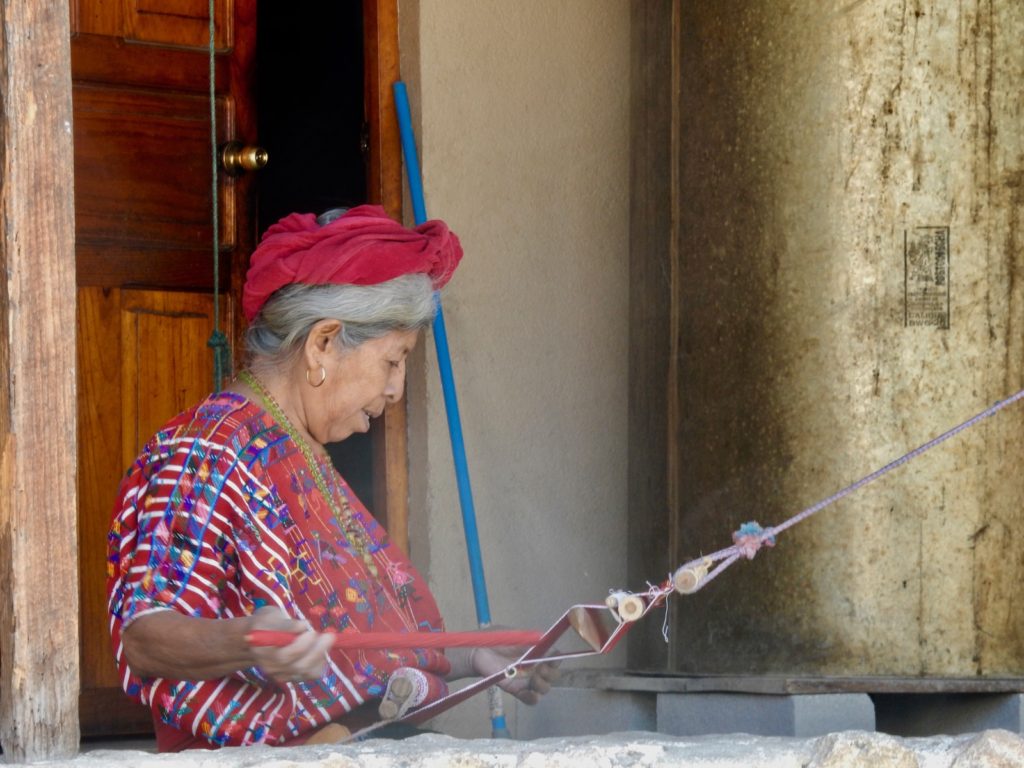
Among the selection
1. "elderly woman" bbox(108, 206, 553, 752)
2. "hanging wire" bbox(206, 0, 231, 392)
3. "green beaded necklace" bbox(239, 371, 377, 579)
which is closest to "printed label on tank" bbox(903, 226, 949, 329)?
"elderly woman" bbox(108, 206, 553, 752)

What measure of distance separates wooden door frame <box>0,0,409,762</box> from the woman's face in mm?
722

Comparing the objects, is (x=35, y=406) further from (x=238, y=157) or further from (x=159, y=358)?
(x=238, y=157)

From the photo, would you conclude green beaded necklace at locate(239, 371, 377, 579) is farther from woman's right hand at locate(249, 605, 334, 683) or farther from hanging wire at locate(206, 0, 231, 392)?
hanging wire at locate(206, 0, 231, 392)

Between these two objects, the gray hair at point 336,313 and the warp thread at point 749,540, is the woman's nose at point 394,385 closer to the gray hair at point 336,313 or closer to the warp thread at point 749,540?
the gray hair at point 336,313

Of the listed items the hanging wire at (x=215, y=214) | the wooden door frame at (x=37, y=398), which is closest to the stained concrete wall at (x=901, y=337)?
the hanging wire at (x=215, y=214)

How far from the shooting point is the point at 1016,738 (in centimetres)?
216

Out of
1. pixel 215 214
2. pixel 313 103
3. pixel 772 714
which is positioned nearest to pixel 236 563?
pixel 772 714

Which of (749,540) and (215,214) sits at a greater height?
(215,214)

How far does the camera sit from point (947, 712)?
3422mm

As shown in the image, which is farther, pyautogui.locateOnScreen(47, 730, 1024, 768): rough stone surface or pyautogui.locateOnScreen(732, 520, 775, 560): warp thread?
pyautogui.locateOnScreen(732, 520, 775, 560): warp thread

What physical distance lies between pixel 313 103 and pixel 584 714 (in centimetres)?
211

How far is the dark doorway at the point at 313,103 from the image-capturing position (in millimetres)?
4879

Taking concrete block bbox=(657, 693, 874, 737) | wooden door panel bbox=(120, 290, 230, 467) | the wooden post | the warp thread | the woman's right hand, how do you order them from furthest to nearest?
wooden door panel bbox=(120, 290, 230, 467) < concrete block bbox=(657, 693, 874, 737) < the warp thread < the woman's right hand < the wooden post

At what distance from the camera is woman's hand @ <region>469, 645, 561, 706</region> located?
9.64 ft
